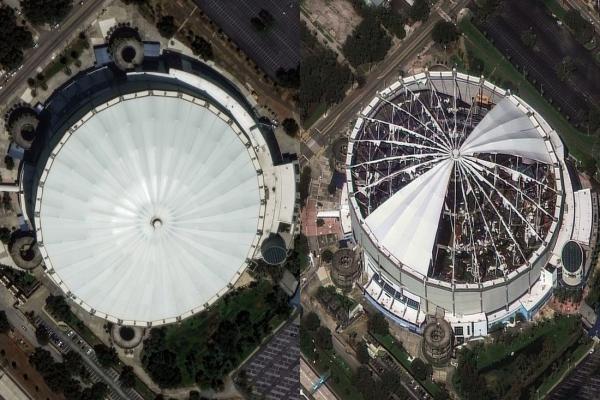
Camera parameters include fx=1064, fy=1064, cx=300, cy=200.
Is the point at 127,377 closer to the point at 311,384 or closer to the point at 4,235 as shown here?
the point at 311,384

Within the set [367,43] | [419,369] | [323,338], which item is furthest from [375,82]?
[419,369]

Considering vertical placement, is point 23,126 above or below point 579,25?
below

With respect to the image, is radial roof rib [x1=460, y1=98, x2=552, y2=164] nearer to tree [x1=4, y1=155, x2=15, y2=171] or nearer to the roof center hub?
the roof center hub

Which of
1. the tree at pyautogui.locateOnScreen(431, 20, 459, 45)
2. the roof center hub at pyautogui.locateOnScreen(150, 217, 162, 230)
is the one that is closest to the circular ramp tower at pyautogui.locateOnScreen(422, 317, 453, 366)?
the roof center hub at pyautogui.locateOnScreen(150, 217, 162, 230)

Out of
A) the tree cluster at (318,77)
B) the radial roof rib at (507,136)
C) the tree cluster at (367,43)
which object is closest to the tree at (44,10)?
the tree cluster at (318,77)

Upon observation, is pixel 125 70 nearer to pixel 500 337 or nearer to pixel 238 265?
pixel 238 265

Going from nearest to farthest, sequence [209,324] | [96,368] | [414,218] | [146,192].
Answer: [146,192]
[414,218]
[96,368]
[209,324]

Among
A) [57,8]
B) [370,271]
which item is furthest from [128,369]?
[57,8]

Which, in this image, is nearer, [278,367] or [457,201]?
[457,201]
